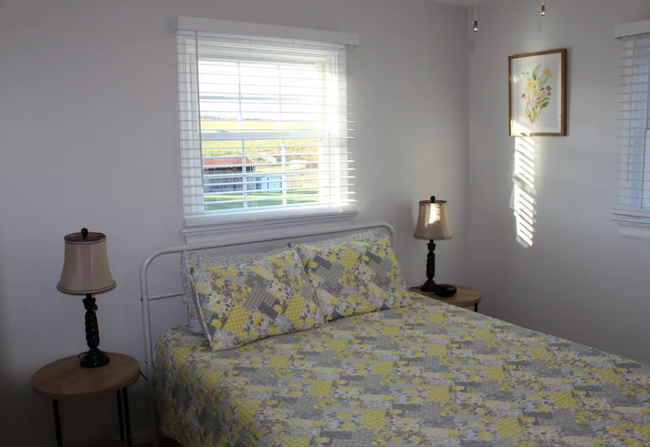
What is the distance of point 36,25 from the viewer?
270 centimetres

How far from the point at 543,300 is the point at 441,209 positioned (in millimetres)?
893

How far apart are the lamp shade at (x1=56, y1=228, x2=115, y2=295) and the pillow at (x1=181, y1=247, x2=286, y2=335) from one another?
40cm

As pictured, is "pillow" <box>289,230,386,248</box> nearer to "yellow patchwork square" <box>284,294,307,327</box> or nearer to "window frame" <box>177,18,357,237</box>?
"window frame" <box>177,18,357,237</box>

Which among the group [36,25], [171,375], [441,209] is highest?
[36,25]

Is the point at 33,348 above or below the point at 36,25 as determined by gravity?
below

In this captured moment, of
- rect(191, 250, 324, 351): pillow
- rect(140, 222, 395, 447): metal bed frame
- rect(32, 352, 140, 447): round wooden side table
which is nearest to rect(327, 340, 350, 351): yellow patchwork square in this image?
rect(191, 250, 324, 351): pillow

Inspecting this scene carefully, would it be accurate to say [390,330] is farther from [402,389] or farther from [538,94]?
[538,94]

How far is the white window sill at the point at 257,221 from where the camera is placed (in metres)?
3.17

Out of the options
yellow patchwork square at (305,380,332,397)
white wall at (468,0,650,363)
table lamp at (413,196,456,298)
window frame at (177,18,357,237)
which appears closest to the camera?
yellow patchwork square at (305,380,332,397)

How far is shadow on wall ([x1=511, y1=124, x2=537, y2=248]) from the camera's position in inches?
155

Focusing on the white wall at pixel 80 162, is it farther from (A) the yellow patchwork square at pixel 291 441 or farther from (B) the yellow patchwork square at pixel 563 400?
(B) the yellow patchwork square at pixel 563 400

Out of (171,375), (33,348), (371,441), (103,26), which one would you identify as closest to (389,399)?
(371,441)

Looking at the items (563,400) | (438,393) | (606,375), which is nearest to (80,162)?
(438,393)

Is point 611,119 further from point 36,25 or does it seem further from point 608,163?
point 36,25
